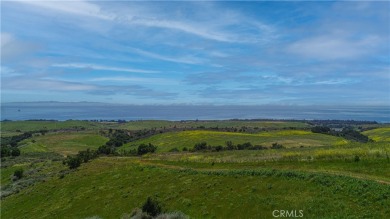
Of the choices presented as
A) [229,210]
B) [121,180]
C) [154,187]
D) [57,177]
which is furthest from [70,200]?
[229,210]

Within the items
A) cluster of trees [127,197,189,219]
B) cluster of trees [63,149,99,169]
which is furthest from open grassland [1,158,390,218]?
cluster of trees [63,149,99,169]

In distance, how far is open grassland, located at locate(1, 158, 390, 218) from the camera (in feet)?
61.8

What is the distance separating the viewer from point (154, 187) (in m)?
31.6

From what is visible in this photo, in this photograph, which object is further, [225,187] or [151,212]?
[225,187]

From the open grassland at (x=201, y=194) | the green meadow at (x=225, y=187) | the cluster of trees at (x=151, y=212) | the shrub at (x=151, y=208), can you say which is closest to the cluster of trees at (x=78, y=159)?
the green meadow at (x=225, y=187)

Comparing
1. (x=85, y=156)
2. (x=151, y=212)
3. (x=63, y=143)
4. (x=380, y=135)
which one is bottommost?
(x=63, y=143)

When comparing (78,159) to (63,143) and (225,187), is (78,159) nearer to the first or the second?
(225,187)

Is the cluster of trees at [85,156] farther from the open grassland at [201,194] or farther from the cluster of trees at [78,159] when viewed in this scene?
the open grassland at [201,194]

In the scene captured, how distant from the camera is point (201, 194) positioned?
26031mm

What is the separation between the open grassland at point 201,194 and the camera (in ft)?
61.8

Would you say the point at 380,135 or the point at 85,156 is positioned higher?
the point at 380,135

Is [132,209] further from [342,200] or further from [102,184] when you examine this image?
[342,200]

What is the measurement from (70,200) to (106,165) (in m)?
12.2

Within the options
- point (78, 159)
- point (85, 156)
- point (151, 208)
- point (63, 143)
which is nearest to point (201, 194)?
point (151, 208)
